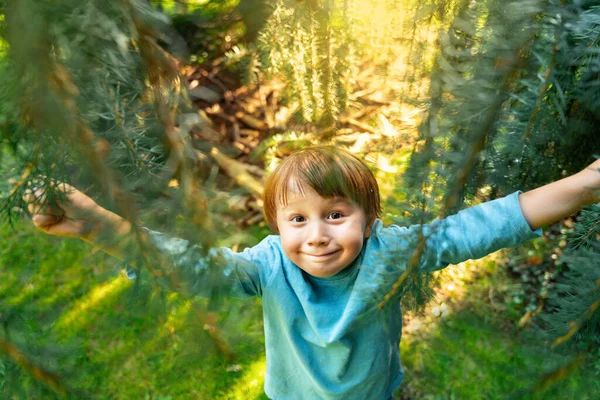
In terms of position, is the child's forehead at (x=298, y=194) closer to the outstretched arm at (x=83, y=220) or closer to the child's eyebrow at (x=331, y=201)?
the child's eyebrow at (x=331, y=201)

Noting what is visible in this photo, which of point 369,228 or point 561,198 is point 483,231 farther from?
point 369,228

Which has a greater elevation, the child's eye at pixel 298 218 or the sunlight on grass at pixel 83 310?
the child's eye at pixel 298 218

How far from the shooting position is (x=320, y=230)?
0.93 metres

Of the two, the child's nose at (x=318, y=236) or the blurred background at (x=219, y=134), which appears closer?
the blurred background at (x=219, y=134)

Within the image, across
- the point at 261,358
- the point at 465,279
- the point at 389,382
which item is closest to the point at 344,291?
the point at 389,382

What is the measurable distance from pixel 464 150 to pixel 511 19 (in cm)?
14

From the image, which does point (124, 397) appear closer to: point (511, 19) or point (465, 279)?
point (465, 279)

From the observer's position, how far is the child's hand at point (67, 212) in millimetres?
548

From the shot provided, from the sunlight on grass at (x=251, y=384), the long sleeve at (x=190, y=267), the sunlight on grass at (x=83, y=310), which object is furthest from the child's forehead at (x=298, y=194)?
the sunlight on grass at (x=83, y=310)

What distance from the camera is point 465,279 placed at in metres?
1.99

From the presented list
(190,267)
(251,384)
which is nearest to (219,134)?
(190,267)

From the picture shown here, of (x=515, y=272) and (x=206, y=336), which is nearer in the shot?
(x=206, y=336)

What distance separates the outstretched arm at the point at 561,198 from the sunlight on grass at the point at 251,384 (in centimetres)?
107

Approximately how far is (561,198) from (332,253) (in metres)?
0.38
